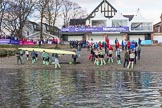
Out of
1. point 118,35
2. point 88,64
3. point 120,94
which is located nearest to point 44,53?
point 88,64

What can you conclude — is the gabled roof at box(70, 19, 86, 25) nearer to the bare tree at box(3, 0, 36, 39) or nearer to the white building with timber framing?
the white building with timber framing

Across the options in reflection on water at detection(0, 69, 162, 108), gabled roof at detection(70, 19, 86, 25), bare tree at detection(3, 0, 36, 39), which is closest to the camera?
reflection on water at detection(0, 69, 162, 108)

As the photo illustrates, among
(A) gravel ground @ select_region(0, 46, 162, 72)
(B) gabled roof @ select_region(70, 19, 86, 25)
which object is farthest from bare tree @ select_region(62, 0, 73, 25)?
(A) gravel ground @ select_region(0, 46, 162, 72)

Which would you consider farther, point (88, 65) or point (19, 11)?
point (19, 11)

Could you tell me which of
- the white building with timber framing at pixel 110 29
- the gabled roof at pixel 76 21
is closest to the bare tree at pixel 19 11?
the white building with timber framing at pixel 110 29

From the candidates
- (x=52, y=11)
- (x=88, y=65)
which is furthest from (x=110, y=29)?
(x=88, y=65)

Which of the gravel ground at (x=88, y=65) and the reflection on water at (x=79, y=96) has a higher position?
the reflection on water at (x=79, y=96)

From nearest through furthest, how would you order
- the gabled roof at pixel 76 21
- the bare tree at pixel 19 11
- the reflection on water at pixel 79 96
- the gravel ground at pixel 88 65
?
the reflection on water at pixel 79 96 < the gravel ground at pixel 88 65 < the bare tree at pixel 19 11 < the gabled roof at pixel 76 21

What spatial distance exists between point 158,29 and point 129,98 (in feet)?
397

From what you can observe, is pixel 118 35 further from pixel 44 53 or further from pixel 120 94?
pixel 120 94

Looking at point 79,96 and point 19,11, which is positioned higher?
point 19,11

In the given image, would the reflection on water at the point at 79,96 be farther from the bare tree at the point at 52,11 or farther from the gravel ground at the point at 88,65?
the bare tree at the point at 52,11

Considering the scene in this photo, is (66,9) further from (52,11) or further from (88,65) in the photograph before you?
(88,65)

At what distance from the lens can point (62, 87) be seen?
23.2 metres
